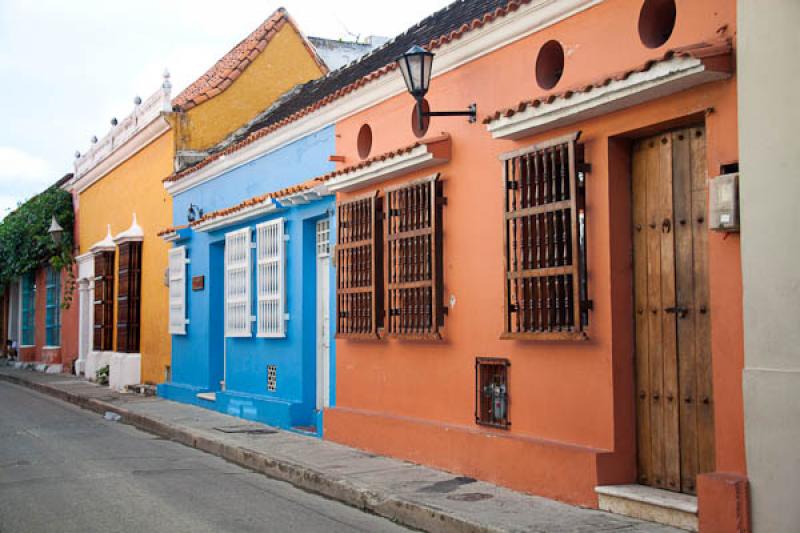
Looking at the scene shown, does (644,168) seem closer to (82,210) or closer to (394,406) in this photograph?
(394,406)

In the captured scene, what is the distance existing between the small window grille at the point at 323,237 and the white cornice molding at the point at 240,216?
818 millimetres

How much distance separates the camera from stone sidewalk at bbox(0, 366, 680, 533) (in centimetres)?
688

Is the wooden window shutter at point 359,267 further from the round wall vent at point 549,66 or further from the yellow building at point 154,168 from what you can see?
the yellow building at point 154,168

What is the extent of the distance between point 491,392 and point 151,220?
12.5 meters

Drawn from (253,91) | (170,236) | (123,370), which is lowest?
(123,370)

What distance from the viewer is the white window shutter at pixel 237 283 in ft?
46.8

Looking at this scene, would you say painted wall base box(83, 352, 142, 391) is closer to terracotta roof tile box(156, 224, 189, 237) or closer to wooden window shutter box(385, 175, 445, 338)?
terracotta roof tile box(156, 224, 189, 237)

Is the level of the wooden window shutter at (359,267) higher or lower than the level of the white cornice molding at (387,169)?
lower

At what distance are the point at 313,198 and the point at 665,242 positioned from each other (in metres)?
5.97

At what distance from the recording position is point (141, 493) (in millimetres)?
8750

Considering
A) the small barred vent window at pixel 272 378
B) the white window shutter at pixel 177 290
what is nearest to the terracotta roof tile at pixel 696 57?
the small barred vent window at pixel 272 378

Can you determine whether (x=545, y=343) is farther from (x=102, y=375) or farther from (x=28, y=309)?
(x=28, y=309)

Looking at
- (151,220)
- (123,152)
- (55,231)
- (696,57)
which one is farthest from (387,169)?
(55,231)

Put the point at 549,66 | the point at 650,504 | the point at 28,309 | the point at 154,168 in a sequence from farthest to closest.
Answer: the point at 28,309
the point at 154,168
the point at 549,66
the point at 650,504
